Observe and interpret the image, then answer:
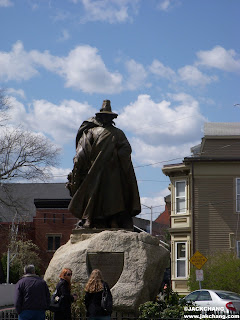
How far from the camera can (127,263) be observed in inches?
452

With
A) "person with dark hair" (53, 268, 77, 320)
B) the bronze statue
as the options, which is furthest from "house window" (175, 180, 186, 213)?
"person with dark hair" (53, 268, 77, 320)

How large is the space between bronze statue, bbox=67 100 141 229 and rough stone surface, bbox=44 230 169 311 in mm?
794

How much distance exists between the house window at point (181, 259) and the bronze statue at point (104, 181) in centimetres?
2749

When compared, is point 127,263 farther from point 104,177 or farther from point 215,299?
point 215,299

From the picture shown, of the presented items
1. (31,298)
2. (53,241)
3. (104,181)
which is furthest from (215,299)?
(53,241)

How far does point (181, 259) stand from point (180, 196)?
3.96 meters

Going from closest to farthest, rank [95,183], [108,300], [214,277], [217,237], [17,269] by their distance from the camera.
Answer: [108,300] < [95,183] < [214,277] < [217,237] < [17,269]

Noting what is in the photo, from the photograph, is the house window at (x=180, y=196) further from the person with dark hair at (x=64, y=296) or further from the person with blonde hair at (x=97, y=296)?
the person with blonde hair at (x=97, y=296)

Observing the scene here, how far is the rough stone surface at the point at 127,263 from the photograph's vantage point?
11.3 meters

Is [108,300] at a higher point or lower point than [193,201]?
lower

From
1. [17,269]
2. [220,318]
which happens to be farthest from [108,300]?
[17,269]

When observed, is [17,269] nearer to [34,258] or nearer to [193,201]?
[34,258]

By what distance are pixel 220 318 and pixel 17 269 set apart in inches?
1751

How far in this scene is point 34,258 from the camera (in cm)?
5788
